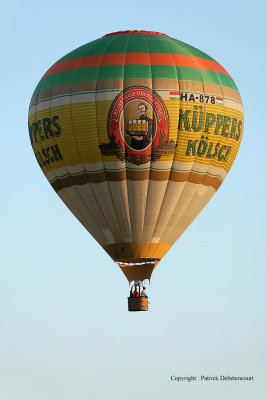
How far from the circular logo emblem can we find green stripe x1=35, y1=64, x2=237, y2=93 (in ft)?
2.07

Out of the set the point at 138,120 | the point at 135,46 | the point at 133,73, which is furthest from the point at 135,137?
the point at 135,46

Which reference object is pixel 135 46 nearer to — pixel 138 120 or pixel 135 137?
pixel 138 120

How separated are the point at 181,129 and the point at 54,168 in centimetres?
489

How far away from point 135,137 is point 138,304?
19.4 feet

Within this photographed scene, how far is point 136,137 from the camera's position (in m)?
61.9

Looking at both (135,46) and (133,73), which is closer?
(133,73)

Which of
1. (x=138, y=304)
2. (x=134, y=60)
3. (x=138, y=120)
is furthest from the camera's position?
(x=138, y=304)

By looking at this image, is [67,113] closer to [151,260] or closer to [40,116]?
[40,116]

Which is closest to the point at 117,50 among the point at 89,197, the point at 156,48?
the point at 156,48

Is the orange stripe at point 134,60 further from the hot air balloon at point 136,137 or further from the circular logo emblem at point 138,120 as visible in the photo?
the circular logo emblem at point 138,120

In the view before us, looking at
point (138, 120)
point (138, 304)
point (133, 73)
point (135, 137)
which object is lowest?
point (138, 304)

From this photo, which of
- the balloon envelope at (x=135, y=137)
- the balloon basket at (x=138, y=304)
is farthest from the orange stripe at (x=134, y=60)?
the balloon basket at (x=138, y=304)

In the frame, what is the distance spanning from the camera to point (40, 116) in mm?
63812

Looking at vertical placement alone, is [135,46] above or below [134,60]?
above
